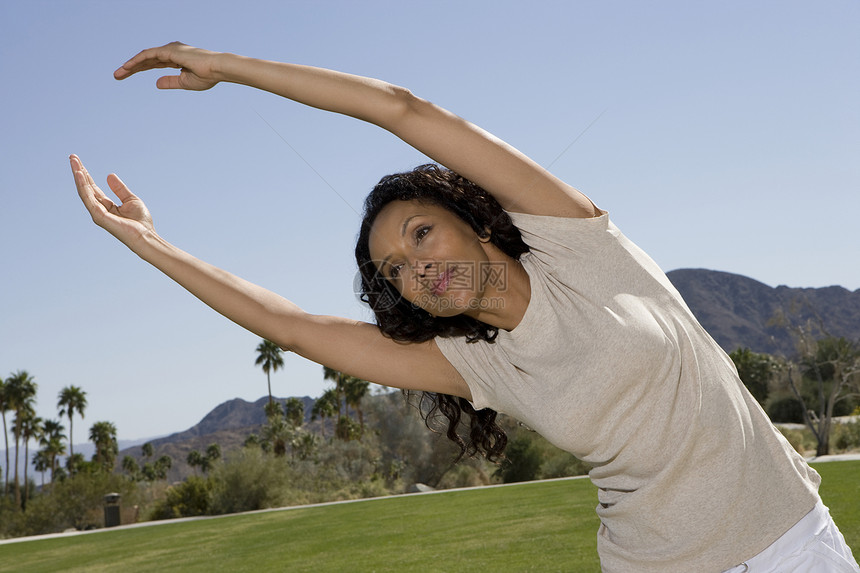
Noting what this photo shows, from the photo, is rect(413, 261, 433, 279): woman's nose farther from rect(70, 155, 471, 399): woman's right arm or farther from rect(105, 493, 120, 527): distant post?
rect(105, 493, 120, 527): distant post

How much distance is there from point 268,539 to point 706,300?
459 feet

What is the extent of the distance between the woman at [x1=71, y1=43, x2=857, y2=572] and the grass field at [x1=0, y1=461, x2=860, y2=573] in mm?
6835

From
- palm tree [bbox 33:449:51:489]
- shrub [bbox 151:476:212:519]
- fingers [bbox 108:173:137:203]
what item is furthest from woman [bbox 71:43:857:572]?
palm tree [bbox 33:449:51:489]

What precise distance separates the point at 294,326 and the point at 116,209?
2.57 ft

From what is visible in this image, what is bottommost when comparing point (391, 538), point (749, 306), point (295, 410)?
point (391, 538)

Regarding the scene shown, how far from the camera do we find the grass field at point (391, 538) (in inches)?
388

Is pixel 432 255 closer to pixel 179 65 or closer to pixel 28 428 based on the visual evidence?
pixel 179 65

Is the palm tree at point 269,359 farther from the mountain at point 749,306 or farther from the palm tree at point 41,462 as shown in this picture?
the mountain at point 749,306

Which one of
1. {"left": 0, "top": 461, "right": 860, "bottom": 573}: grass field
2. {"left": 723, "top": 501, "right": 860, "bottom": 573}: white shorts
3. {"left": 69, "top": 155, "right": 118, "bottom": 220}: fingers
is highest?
{"left": 69, "top": 155, "right": 118, "bottom": 220}: fingers

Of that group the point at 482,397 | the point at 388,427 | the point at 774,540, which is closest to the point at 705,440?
the point at 774,540

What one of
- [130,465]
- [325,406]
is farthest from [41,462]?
[325,406]

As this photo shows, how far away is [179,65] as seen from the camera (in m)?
1.88

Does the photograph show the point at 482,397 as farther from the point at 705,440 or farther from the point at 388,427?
the point at 388,427

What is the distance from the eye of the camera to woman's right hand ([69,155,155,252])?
248 cm
